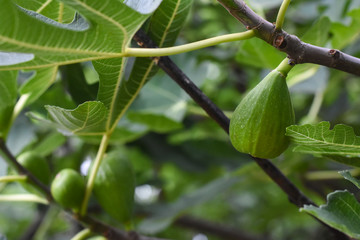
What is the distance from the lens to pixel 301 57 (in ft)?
1.96

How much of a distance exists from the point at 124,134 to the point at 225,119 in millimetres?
611

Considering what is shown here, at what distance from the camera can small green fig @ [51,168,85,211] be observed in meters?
0.86

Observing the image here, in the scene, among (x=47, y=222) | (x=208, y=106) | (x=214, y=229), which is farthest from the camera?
(x=214, y=229)

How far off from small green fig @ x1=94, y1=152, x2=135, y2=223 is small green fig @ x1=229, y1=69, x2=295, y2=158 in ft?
1.16

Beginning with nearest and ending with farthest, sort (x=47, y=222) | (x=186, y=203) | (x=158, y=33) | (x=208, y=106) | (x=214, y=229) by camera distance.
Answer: (x=208, y=106)
(x=158, y=33)
(x=186, y=203)
(x=47, y=222)
(x=214, y=229)

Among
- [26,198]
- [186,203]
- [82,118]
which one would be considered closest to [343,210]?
[82,118]

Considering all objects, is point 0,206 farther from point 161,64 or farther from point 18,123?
point 161,64

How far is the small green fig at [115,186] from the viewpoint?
91cm

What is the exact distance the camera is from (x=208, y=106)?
0.71 meters

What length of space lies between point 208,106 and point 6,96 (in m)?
0.48

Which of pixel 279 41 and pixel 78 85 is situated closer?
pixel 279 41

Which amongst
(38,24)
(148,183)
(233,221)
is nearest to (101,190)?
(38,24)

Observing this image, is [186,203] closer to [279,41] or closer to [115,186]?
[115,186]

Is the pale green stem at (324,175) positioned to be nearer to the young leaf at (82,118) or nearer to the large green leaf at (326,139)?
the large green leaf at (326,139)
